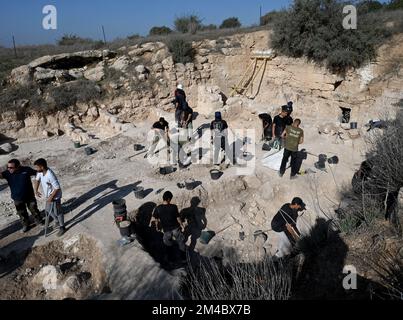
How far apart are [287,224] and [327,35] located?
1086 cm

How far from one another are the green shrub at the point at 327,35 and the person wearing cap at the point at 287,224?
948 centimetres

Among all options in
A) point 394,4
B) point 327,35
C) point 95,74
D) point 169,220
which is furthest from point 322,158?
point 394,4

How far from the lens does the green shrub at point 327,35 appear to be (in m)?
14.1

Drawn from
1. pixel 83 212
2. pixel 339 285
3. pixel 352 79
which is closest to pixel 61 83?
pixel 83 212

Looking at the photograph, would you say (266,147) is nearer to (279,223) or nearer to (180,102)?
(180,102)

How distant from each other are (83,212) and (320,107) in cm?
1124

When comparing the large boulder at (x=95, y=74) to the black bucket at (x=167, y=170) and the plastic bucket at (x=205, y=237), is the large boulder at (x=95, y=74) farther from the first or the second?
the plastic bucket at (x=205, y=237)

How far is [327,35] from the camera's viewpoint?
14648mm

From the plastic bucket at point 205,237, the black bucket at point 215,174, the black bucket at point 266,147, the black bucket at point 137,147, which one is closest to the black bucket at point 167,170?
the black bucket at point 215,174

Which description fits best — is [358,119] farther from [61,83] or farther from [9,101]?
[9,101]

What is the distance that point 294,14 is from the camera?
1548 centimetres

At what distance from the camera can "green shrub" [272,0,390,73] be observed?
14.1 metres

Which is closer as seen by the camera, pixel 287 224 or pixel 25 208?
Answer: pixel 287 224

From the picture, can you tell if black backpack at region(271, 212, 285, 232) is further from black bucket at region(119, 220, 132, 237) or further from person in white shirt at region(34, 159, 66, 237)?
person in white shirt at region(34, 159, 66, 237)
